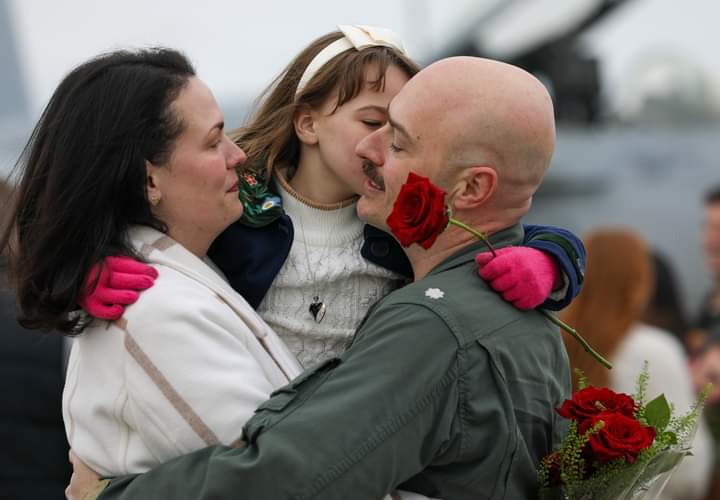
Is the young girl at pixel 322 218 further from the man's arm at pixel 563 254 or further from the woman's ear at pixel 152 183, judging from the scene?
the woman's ear at pixel 152 183

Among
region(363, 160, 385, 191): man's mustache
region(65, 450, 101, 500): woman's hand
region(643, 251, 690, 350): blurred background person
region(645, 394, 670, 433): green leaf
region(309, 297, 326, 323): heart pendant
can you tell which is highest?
region(363, 160, 385, 191): man's mustache

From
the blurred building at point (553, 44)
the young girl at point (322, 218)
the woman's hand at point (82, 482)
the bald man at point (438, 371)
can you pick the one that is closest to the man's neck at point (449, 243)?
the bald man at point (438, 371)

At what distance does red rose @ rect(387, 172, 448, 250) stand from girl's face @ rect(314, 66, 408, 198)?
44cm

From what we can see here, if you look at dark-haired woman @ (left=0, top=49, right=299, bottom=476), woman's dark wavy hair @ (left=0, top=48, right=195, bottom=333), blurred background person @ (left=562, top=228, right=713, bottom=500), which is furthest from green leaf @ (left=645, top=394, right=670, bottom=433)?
blurred background person @ (left=562, top=228, right=713, bottom=500)

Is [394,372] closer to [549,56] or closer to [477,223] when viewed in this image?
[477,223]

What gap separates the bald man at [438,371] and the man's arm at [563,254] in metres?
0.04

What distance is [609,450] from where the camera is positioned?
1.90m

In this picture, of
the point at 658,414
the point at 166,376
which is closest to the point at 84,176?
the point at 166,376

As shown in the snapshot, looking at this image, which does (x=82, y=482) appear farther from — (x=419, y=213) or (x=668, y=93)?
(x=668, y=93)

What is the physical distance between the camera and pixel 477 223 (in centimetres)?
210

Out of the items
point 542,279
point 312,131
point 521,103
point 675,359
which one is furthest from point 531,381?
point 675,359

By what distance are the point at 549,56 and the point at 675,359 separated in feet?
24.5

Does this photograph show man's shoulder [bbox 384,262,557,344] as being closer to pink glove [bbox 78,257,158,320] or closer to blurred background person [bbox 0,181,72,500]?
pink glove [bbox 78,257,158,320]

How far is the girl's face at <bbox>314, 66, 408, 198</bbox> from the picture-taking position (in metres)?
2.34
